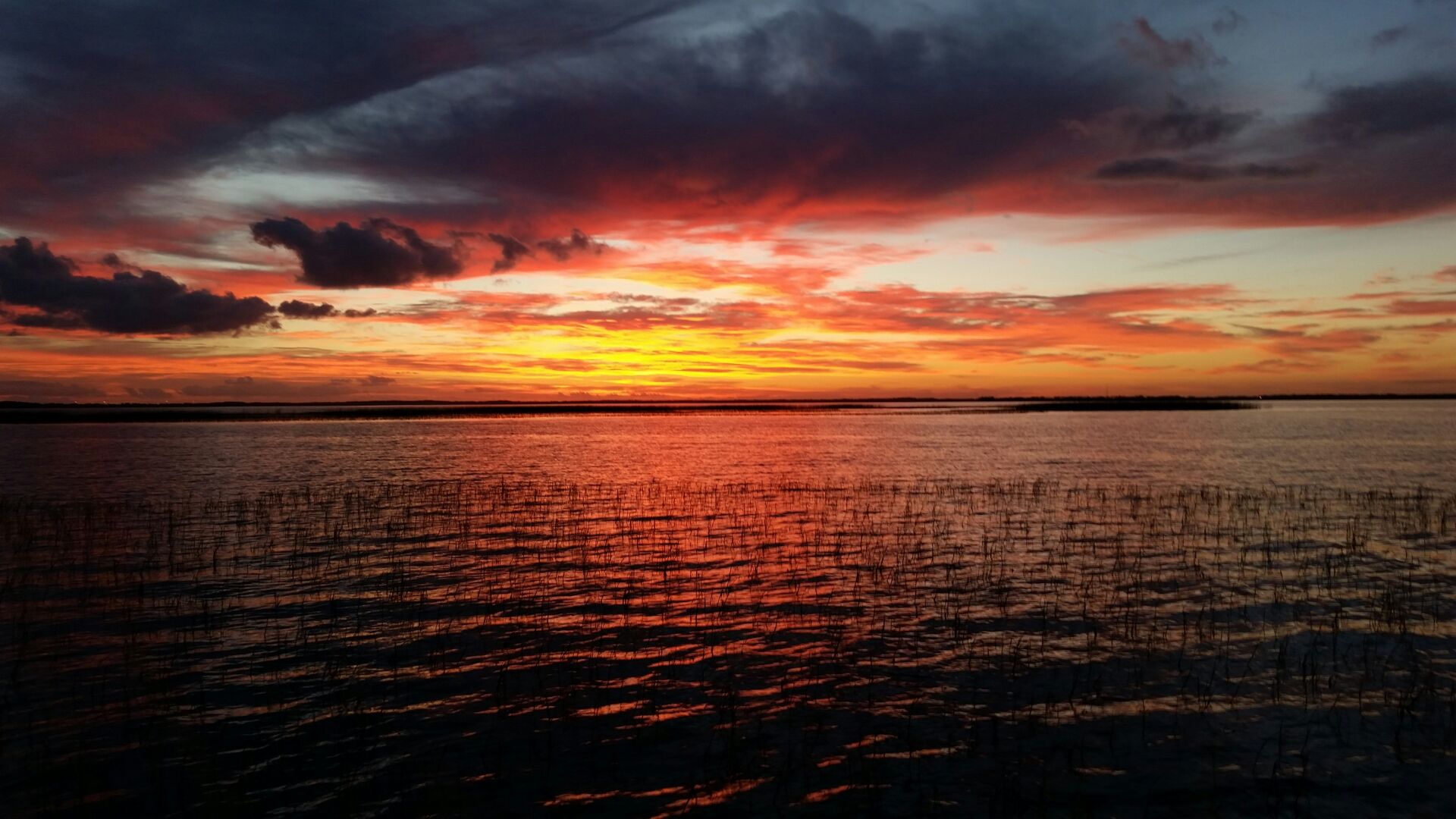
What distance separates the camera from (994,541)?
3388 centimetres

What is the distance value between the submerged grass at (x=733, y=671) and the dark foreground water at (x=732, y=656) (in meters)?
0.09

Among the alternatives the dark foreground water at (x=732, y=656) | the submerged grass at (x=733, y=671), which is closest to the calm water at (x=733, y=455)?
the dark foreground water at (x=732, y=656)

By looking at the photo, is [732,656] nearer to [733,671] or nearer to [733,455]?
[733,671]

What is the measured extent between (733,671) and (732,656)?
109 centimetres

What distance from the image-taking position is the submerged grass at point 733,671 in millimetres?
12984

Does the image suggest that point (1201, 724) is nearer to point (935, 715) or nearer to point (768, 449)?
point (935, 715)

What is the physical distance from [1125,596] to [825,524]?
1581cm

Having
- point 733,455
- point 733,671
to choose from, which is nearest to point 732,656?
point 733,671

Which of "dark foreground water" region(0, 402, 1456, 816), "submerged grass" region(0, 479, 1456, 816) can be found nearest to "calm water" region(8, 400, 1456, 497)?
"dark foreground water" region(0, 402, 1456, 816)

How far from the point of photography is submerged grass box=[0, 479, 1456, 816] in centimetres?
1298

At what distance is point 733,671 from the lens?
59.9 ft

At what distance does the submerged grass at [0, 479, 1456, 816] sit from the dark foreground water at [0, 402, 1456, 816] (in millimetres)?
93

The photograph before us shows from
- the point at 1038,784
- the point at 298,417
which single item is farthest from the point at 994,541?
the point at 298,417

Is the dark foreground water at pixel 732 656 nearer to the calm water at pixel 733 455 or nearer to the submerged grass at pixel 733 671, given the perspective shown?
the submerged grass at pixel 733 671
